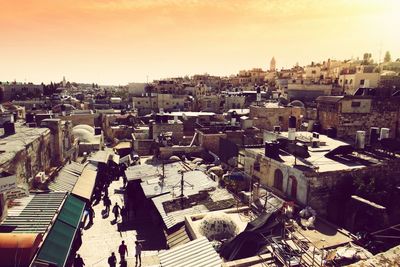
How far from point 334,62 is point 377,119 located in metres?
55.7

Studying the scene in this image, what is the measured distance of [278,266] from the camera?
10.0 m

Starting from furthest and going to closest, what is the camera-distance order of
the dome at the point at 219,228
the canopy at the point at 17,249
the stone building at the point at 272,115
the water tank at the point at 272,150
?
the stone building at the point at 272,115
the water tank at the point at 272,150
the dome at the point at 219,228
the canopy at the point at 17,249

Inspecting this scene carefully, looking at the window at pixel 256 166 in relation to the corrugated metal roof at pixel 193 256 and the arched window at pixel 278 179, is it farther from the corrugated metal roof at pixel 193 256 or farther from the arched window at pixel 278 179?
the corrugated metal roof at pixel 193 256

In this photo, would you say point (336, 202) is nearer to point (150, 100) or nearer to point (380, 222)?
point (380, 222)

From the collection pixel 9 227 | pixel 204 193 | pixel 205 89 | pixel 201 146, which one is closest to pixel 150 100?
pixel 205 89

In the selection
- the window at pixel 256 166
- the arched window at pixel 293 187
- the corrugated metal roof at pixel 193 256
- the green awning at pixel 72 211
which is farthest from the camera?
the window at pixel 256 166

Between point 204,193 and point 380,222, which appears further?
point 204,193

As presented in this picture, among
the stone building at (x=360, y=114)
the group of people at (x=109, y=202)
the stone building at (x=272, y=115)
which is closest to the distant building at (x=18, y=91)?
the group of people at (x=109, y=202)

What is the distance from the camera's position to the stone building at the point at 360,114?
81.6 ft

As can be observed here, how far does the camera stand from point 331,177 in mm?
15227

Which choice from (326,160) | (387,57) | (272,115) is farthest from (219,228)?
(387,57)

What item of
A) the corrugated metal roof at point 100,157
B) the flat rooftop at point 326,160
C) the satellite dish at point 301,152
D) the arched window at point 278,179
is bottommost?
the corrugated metal roof at point 100,157

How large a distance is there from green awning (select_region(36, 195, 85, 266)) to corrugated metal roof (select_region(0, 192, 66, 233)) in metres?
0.49

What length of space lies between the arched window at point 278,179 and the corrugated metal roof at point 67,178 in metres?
12.1
